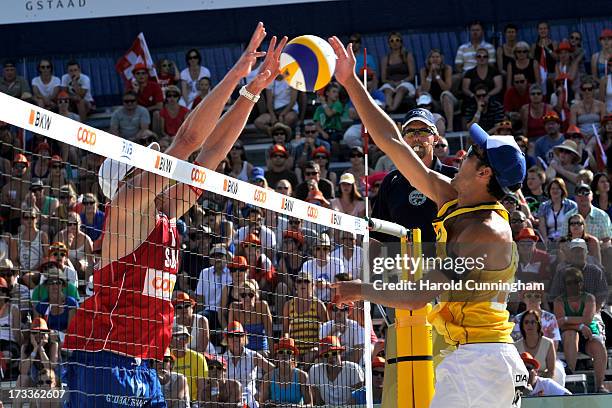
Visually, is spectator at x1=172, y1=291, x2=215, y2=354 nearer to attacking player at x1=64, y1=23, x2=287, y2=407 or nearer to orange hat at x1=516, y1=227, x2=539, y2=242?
attacking player at x1=64, y1=23, x2=287, y2=407

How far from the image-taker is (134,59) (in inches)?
710

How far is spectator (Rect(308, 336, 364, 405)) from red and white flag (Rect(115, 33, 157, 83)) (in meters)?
9.25

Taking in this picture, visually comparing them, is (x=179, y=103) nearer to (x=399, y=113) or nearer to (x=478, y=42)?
(x=399, y=113)

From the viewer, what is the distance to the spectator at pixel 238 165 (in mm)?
14586

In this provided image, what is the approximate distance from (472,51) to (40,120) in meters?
12.3

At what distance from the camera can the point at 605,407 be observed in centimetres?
812

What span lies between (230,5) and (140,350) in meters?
10.8

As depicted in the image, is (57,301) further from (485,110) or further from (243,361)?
(485,110)

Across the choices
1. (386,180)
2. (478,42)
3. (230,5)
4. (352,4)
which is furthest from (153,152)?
(352,4)

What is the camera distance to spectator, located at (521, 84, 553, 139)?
50.3ft

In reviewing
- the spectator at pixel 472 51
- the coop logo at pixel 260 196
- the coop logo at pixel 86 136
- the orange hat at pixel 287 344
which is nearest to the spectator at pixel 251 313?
the orange hat at pixel 287 344

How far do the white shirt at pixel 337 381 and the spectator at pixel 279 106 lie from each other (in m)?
7.48

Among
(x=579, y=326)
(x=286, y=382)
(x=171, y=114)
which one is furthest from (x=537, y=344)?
(x=171, y=114)

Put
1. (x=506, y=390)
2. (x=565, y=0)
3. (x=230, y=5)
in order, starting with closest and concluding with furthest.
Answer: (x=506, y=390) → (x=230, y=5) → (x=565, y=0)
